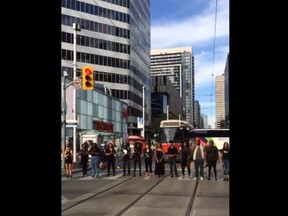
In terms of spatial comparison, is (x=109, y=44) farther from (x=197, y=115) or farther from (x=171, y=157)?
(x=197, y=115)

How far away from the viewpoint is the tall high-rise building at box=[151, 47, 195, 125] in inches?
3684

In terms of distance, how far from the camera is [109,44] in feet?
280

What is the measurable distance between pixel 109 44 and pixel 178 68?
103 feet

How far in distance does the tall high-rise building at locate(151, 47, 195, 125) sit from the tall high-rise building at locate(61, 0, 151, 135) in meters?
10.0

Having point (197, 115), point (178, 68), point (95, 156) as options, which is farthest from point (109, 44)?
point (197, 115)

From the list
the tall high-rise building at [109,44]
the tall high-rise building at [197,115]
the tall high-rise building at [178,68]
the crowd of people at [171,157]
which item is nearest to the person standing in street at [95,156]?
the crowd of people at [171,157]

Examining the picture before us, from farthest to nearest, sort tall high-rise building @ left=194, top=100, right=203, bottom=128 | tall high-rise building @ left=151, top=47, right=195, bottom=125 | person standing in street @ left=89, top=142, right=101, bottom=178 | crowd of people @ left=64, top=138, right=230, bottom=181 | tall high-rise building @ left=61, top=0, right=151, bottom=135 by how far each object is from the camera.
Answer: tall high-rise building @ left=194, top=100, right=203, bottom=128 → tall high-rise building @ left=151, top=47, right=195, bottom=125 → tall high-rise building @ left=61, top=0, right=151, bottom=135 → person standing in street @ left=89, top=142, right=101, bottom=178 → crowd of people @ left=64, top=138, right=230, bottom=181

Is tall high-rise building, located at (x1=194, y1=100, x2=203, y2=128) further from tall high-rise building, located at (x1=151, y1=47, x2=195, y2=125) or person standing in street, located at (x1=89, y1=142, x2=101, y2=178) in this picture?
person standing in street, located at (x1=89, y1=142, x2=101, y2=178)

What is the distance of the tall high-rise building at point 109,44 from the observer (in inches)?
3031

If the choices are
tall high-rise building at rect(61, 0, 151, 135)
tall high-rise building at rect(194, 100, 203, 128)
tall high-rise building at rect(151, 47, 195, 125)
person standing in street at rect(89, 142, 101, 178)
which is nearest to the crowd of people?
person standing in street at rect(89, 142, 101, 178)
